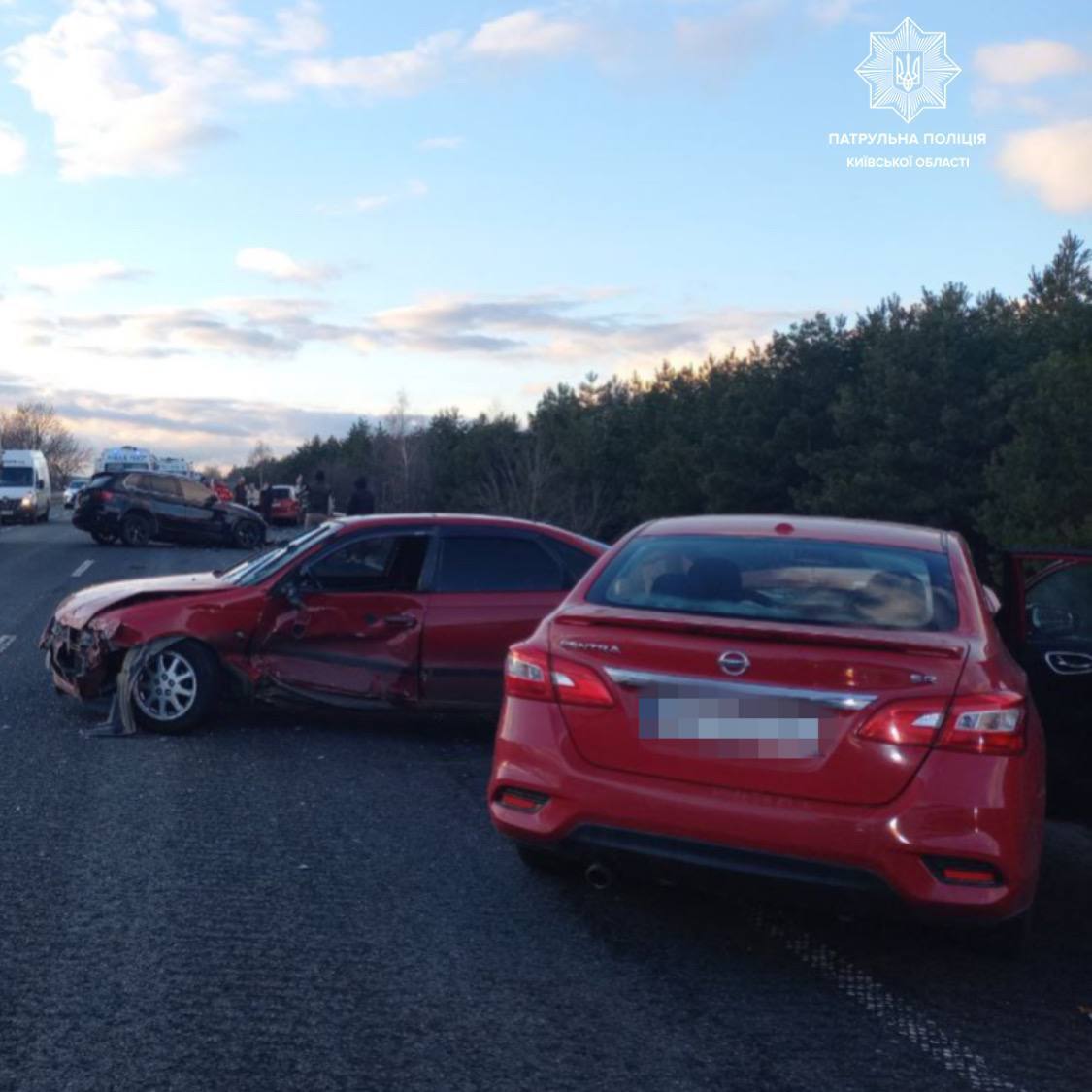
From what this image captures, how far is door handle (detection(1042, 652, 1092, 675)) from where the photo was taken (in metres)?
6.83

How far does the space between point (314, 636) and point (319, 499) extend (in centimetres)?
1664

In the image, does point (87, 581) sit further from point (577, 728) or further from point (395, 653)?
point (577, 728)

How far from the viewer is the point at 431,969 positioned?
15.4 feet

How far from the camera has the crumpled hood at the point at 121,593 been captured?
29.4 ft

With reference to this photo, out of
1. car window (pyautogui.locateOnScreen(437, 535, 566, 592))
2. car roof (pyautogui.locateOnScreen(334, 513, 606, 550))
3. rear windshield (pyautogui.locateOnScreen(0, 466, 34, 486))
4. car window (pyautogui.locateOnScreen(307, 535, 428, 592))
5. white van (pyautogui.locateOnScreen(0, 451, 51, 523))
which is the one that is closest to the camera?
car window (pyautogui.locateOnScreen(307, 535, 428, 592))

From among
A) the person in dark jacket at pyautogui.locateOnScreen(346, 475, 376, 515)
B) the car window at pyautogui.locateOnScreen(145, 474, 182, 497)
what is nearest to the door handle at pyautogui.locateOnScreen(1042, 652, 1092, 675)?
the person in dark jacket at pyautogui.locateOnScreen(346, 475, 376, 515)

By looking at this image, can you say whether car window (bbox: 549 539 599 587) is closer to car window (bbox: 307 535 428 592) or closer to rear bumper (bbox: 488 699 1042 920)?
car window (bbox: 307 535 428 592)

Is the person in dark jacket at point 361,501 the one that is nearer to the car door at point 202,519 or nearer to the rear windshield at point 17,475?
the car door at point 202,519

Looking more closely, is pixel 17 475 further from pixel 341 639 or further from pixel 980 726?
pixel 980 726

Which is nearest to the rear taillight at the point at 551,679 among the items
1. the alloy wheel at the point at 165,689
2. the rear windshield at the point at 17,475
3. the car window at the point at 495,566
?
the car window at the point at 495,566

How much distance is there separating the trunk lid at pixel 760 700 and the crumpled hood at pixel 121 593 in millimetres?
4719

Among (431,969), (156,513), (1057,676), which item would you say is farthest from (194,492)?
(431,969)

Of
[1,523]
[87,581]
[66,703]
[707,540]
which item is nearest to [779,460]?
[1,523]

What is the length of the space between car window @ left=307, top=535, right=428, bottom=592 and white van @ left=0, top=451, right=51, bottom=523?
1472 inches
